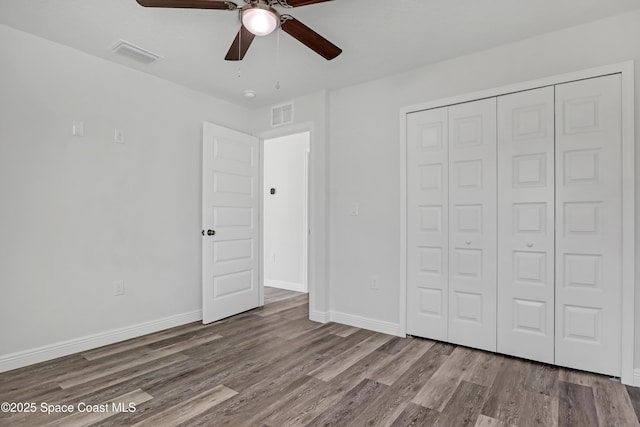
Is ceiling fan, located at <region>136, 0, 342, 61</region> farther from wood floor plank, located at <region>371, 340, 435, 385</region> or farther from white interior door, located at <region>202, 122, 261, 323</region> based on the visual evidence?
wood floor plank, located at <region>371, 340, 435, 385</region>

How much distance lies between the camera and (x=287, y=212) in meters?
5.59

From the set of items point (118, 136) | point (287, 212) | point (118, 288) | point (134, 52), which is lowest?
point (118, 288)

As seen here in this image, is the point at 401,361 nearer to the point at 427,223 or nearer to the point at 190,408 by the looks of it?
the point at 427,223

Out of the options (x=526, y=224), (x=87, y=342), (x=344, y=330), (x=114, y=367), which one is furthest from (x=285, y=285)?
(x=526, y=224)

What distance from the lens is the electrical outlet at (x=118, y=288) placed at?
309cm

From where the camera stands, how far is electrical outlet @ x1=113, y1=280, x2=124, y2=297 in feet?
10.1

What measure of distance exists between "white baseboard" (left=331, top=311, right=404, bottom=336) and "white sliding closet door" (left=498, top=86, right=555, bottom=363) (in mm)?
941

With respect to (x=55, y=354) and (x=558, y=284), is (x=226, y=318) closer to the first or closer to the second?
(x=55, y=354)

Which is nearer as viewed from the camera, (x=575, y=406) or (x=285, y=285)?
(x=575, y=406)

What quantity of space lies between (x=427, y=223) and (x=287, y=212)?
288cm

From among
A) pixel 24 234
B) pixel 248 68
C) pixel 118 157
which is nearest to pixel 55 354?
pixel 24 234

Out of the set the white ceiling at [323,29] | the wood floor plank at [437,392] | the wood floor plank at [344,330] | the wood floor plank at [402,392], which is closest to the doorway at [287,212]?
the wood floor plank at [344,330]

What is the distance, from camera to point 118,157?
10.2ft

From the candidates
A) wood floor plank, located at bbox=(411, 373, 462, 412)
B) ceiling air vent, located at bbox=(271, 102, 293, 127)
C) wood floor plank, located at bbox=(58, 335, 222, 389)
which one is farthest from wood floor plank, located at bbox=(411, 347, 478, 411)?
ceiling air vent, located at bbox=(271, 102, 293, 127)
